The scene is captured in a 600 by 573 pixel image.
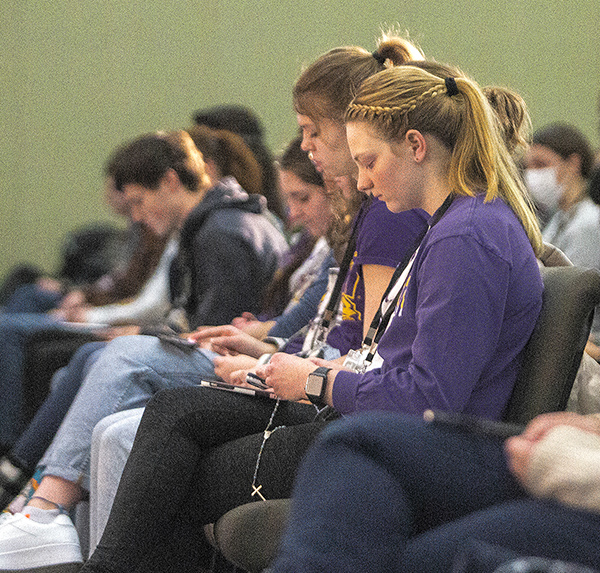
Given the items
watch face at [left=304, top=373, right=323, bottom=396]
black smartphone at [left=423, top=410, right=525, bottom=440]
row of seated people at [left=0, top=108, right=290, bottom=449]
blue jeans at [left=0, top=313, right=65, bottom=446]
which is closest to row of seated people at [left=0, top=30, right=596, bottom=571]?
watch face at [left=304, top=373, right=323, bottom=396]

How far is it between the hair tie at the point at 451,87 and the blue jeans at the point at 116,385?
2.85ft

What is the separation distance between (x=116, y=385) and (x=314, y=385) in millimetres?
683

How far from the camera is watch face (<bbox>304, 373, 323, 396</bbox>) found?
4.56 feet

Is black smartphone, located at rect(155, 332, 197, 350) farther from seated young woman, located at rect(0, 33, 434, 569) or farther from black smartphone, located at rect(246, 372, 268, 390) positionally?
black smartphone, located at rect(246, 372, 268, 390)

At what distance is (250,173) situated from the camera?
3.13m

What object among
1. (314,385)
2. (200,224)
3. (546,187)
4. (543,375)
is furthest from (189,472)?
(546,187)

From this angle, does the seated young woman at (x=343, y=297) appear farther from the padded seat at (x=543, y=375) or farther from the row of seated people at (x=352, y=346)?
the padded seat at (x=543, y=375)

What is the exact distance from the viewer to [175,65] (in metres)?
5.50

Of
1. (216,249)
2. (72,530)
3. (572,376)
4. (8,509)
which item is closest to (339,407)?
(572,376)

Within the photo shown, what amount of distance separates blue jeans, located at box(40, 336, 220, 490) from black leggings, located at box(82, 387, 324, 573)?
33 centimetres

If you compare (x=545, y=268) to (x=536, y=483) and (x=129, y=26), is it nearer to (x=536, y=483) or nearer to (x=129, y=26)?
(x=536, y=483)

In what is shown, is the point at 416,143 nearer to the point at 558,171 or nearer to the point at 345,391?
the point at 345,391

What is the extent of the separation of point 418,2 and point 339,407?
4.60m

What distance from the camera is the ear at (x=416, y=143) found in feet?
4.66
